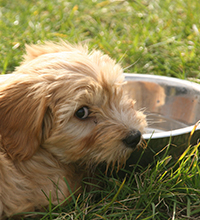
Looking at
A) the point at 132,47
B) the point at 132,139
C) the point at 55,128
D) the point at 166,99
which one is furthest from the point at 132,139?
the point at 132,47

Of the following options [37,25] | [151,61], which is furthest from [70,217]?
[37,25]

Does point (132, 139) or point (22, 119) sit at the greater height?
point (22, 119)

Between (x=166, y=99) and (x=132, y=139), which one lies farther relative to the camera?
(x=166, y=99)

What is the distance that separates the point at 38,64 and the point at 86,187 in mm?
1046

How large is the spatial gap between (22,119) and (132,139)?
813 mm

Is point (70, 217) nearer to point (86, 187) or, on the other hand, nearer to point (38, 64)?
point (86, 187)

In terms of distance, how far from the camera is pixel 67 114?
104 inches

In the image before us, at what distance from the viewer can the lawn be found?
263 cm

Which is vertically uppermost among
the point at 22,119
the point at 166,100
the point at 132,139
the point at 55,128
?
the point at 22,119

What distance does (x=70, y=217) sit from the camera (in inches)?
101

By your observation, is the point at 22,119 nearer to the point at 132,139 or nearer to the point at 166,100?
the point at 132,139

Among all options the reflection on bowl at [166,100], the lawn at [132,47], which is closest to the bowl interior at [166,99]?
the reflection on bowl at [166,100]

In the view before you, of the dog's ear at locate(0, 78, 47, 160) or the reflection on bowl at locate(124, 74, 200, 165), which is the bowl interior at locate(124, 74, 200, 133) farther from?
the dog's ear at locate(0, 78, 47, 160)

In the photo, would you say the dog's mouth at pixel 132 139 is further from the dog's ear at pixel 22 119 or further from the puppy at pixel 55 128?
the dog's ear at pixel 22 119
